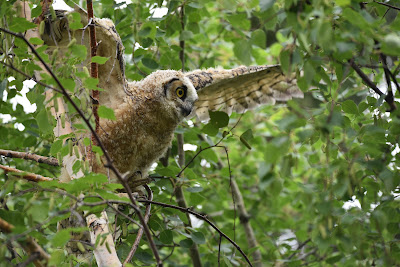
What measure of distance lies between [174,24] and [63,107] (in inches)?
45.7

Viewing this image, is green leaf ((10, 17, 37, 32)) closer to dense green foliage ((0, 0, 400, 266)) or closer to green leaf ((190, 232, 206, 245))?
dense green foliage ((0, 0, 400, 266))

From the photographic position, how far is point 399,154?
2.30 metres

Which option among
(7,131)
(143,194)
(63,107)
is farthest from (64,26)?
(143,194)

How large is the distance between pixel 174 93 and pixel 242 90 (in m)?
0.98

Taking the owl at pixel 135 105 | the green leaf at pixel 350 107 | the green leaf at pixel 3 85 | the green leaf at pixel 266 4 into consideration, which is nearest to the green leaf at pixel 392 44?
the green leaf at pixel 266 4

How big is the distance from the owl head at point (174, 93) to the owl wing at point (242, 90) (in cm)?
46

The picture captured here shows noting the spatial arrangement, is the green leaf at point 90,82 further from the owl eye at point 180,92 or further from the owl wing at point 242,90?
the owl wing at point 242,90

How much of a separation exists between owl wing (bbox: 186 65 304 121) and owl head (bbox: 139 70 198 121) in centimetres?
46

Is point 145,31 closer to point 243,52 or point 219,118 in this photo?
point 219,118

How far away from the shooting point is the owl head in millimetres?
3363

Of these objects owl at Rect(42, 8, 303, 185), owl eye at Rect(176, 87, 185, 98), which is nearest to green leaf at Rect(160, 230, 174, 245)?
owl at Rect(42, 8, 303, 185)

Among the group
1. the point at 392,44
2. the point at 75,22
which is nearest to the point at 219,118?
the point at 75,22

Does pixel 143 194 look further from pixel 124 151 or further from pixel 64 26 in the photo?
pixel 64 26

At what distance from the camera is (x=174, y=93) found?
11.1 feet
